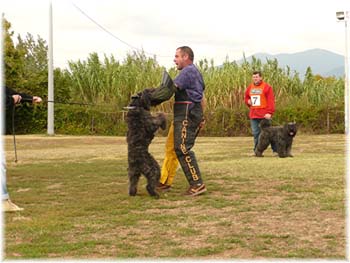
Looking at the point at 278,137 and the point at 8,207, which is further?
the point at 278,137

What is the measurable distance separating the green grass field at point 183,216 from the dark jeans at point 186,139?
0.36 metres

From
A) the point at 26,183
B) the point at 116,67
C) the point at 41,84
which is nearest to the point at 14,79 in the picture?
the point at 41,84

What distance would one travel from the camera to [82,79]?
102 feet

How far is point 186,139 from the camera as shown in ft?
25.6

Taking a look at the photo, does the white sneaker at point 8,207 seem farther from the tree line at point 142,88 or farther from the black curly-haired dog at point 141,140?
the tree line at point 142,88

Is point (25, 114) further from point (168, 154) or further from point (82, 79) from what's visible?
point (168, 154)

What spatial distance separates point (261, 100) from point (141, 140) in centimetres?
653

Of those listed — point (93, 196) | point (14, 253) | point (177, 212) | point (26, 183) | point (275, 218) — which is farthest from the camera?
point (26, 183)

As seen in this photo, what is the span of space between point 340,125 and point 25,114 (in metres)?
16.6

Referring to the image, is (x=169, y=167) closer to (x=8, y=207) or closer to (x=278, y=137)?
(x=8, y=207)

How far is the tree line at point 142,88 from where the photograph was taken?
26.7m

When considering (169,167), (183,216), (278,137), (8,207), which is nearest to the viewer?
(183,216)

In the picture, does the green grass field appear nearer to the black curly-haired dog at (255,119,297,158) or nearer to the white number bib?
the black curly-haired dog at (255,119,297,158)

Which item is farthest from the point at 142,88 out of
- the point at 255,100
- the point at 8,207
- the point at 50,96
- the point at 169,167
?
the point at 8,207
